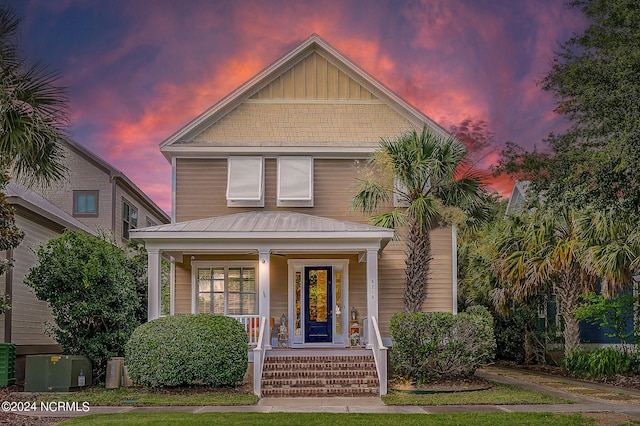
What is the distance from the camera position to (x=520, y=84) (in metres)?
23.2

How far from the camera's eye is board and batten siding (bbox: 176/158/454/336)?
2066cm

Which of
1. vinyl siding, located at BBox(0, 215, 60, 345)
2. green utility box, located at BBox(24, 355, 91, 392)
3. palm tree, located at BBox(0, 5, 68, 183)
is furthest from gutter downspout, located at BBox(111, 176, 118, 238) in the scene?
palm tree, located at BBox(0, 5, 68, 183)

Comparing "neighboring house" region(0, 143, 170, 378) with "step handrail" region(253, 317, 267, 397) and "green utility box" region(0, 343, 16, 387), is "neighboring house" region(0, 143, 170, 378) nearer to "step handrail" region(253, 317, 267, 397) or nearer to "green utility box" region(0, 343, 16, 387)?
"green utility box" region(0, 343, 16, 387)

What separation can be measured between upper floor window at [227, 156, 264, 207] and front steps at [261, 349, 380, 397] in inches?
204

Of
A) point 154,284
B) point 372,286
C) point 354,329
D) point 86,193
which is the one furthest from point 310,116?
point 86,193

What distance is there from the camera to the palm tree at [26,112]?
13.4m

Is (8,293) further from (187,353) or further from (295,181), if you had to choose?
(295,181)

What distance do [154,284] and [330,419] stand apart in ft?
23.9

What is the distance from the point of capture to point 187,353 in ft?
50.5

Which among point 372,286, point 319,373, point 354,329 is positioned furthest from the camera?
point 354,329

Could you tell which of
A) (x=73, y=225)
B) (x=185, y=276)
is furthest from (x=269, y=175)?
(x=73, y=225)

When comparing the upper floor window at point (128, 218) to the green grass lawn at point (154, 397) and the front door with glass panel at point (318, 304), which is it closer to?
the front door with glass panel at point (318, 304)

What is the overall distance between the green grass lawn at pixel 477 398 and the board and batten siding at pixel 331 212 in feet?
16.4

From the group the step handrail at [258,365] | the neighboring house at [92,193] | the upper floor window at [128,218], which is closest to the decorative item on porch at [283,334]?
the step handrail at [258,365]
